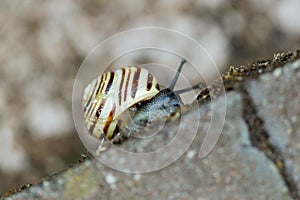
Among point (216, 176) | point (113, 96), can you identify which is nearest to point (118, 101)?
point (113, 96)

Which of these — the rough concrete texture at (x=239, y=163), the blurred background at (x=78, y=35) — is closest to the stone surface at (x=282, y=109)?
the rough concrete texture at (x=239, y=163)

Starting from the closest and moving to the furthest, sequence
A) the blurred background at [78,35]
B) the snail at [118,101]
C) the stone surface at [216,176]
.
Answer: the stone surface at [216,176] → the snail at [118,101] → the blurred background at [78,35]

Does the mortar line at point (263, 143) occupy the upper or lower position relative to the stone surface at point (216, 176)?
upper

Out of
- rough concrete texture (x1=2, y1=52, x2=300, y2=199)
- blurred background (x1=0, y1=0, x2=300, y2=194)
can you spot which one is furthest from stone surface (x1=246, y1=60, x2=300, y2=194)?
blurred background (x1=0, y1=0, x2=300, y2=194)

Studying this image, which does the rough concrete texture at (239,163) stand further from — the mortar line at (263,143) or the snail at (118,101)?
the snail at (118,101)

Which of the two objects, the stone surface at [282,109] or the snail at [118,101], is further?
the snail at [118,101]

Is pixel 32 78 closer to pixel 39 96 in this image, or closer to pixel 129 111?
pixel 39 96

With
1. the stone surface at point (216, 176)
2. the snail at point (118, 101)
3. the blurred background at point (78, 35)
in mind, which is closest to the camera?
the stone surface at point (216, 176)
